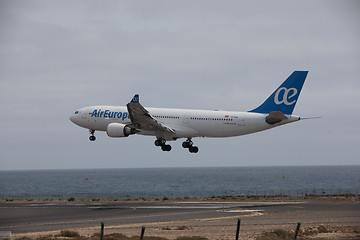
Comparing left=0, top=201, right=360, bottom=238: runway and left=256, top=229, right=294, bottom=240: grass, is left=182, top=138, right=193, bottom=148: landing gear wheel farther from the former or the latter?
left=256, top=229, right=294, bottom=240: grass

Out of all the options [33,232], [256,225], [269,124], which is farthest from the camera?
[269,124]

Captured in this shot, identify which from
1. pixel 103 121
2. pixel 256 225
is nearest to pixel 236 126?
pixel 103 121

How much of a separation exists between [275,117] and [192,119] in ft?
34.5

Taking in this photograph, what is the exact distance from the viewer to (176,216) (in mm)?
44312

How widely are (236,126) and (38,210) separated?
23.7m

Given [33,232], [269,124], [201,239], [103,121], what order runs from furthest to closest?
[103,121], [269,124], [33,232], [201,239]

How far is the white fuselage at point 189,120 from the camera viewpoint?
2355 inches

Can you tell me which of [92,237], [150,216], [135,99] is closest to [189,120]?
[135,99]

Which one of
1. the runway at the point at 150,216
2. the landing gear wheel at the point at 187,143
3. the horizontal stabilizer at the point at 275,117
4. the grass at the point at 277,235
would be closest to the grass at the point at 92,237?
the runway at the point at 150,216

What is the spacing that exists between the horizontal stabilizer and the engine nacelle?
54.4ft

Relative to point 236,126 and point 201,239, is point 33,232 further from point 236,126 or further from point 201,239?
point 236,126

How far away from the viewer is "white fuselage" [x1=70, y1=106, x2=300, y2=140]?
59.8 m

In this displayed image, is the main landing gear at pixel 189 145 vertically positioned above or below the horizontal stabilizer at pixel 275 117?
below

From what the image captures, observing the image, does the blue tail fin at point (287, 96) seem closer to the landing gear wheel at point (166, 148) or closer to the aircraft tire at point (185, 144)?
the aircraft tire at point (185, 144)
